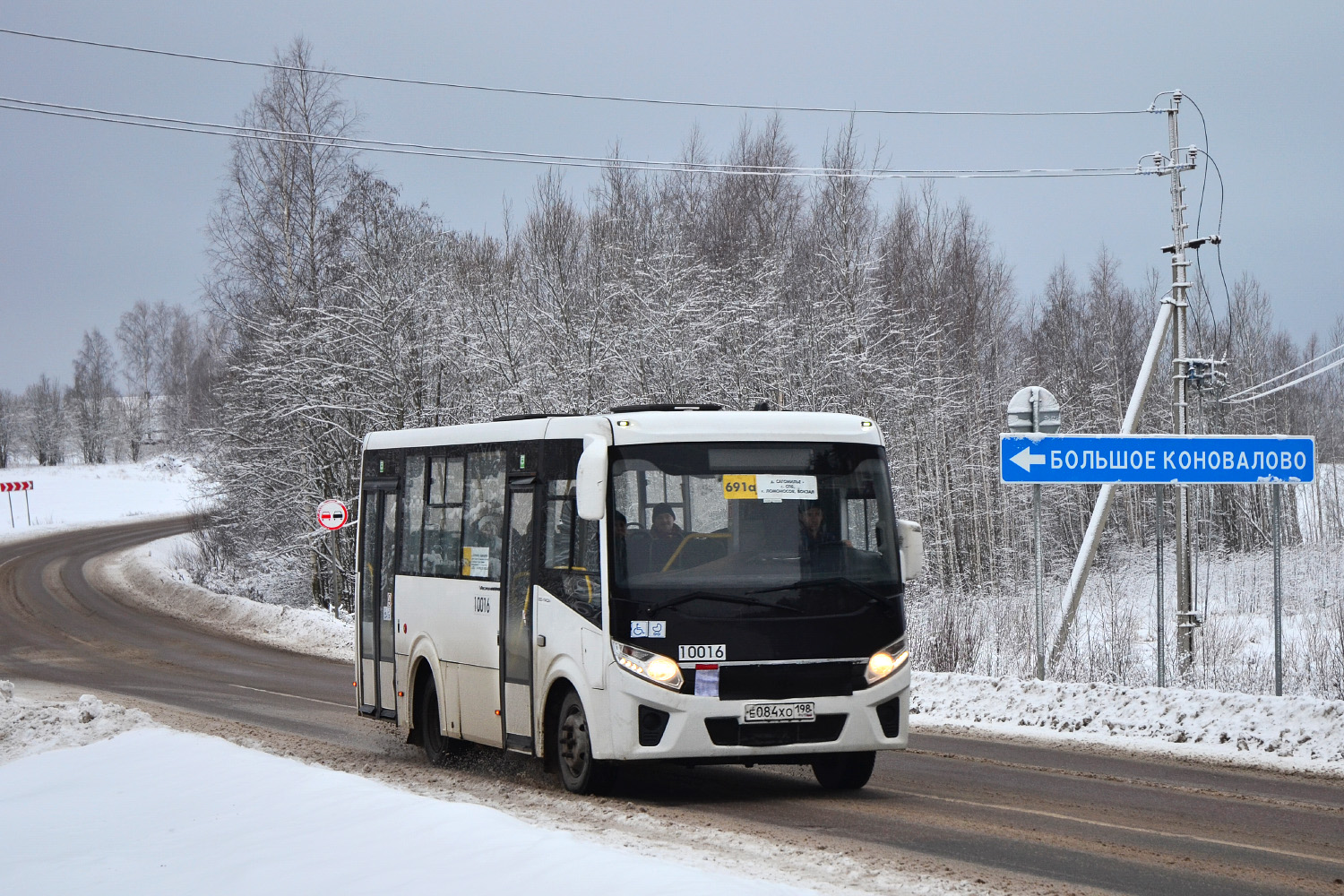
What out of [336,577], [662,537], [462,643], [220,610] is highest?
[662,537]

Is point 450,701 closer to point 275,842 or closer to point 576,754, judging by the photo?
point 576,754

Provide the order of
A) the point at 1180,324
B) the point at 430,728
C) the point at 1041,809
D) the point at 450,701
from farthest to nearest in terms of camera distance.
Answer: the point at 1180,324
the point at 430,728
the point at 450,701
the point at 1041,809

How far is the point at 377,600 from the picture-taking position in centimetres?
1466

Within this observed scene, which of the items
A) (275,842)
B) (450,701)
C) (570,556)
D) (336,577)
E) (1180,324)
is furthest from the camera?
(336,577)

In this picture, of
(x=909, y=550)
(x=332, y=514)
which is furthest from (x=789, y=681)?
(x=332, y=514)

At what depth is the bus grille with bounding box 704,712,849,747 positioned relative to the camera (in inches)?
392

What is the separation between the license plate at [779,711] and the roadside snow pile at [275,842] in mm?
2095

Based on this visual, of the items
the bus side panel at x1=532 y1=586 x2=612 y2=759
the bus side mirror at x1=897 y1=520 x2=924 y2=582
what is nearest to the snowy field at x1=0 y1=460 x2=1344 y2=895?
the bus side panel at x1=532 y1=586 x2=612 y2=759

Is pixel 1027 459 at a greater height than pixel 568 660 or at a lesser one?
→ greater

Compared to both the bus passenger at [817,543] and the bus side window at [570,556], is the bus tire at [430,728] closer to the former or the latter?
the bus side window at [570,556]

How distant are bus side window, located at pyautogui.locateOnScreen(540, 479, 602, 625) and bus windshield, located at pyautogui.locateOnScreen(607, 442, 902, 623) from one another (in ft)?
0.78

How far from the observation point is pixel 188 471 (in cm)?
10850

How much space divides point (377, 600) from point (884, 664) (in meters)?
6.27

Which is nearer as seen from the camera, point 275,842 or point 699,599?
point 275,842
